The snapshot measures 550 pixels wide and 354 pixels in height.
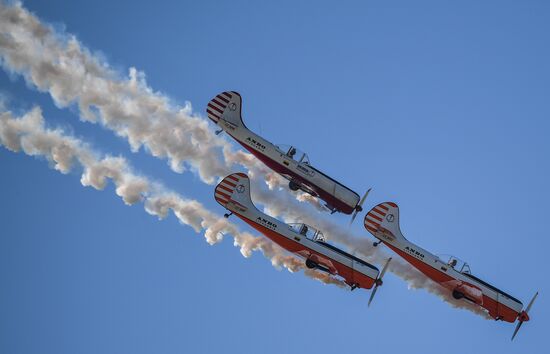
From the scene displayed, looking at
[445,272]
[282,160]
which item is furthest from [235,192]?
→ [445,272]

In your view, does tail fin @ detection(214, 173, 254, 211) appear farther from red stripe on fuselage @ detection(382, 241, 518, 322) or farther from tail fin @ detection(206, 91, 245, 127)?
red stripe on fuselage @ detection(382, 241, 518, 322)

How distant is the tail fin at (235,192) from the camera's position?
350 feet

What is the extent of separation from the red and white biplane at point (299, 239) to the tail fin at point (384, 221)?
2659 millimetres

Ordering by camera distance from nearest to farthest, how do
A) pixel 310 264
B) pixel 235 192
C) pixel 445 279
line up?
pixel 235 192 → pixel 310 264 → pixel 445 279

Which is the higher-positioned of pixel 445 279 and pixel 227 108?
pixel 227 108

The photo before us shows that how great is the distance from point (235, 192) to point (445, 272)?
17920 millimetres

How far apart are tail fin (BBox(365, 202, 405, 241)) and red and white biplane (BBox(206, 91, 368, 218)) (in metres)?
2.49

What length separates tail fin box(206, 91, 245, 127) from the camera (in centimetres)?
11062

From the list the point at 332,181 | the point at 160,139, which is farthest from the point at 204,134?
the point at 332,181

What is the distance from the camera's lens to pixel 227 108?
11094cm

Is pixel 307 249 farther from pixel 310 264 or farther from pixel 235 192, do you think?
pixel 235 192

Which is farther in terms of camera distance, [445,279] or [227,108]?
[445,279]

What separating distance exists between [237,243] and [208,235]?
2.32 m

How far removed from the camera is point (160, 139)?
11138 cm
